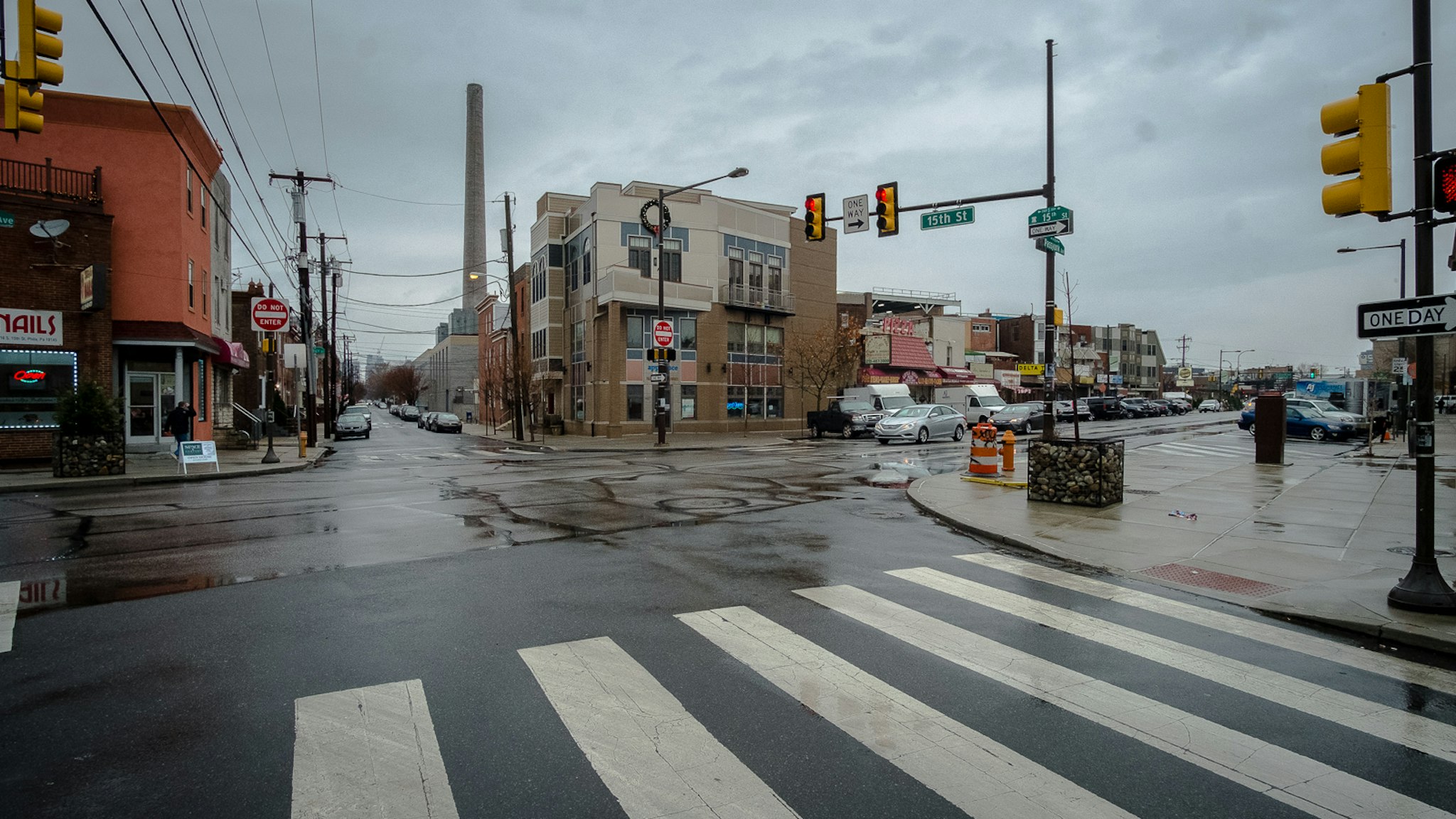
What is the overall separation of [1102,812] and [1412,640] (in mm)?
4199

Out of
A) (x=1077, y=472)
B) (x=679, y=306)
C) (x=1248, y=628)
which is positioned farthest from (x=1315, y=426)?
(x=1248, y=628)

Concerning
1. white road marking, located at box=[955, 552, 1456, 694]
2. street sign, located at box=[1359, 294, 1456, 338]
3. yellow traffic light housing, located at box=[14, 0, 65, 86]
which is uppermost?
yellow traffic light housing, located at box=[14, 0, 65, 86]

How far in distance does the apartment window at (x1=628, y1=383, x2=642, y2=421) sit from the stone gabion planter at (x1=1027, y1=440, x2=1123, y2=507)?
2758 centimetres

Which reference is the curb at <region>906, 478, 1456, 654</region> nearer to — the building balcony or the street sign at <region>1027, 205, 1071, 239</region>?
the street sign at <region>1027, 205, 1071, 239</region>

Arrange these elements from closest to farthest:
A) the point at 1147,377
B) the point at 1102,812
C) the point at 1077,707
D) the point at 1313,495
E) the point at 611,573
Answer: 1. the point at 1102,812
2. the point at 1077,707
3. the point at 611,573
4. the point at 1313,495
5. the point at 1147,377

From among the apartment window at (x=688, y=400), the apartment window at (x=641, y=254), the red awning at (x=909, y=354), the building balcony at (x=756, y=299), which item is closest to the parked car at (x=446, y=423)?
the apartment window at (x=688, y=400)

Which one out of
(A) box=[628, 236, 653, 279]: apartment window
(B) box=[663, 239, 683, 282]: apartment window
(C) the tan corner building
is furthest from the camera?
(B) box=[663, 239, 683, 282]: apartment window

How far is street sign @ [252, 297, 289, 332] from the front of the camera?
22562mm


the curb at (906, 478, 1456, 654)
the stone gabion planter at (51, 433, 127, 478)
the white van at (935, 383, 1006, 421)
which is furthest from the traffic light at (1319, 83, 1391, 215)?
the white van at (935, 383, 1006, 421)

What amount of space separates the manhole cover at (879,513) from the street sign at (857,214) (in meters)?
7.06

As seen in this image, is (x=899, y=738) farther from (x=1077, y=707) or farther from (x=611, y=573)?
(x=611, y=573)

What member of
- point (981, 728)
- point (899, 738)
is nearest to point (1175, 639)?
point (981, 728)

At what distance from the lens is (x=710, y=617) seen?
20.4 feet

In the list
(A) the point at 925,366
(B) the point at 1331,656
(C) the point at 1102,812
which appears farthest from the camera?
(A) the point at 925,366
